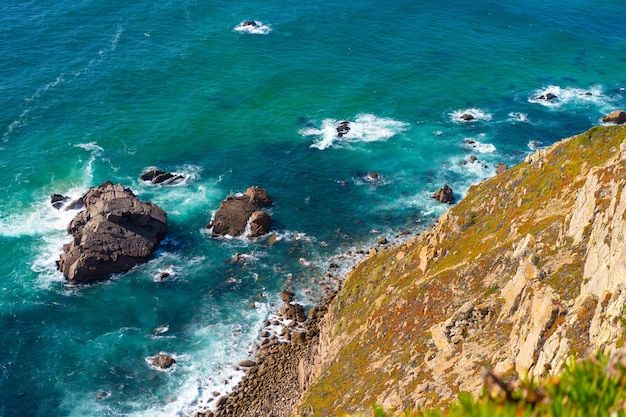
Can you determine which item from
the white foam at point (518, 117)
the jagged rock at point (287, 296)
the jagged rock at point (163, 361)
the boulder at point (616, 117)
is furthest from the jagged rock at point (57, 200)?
the boulder at point (616, 117)

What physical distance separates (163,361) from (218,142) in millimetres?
65301

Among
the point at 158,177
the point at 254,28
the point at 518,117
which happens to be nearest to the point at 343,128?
the point at 518,117

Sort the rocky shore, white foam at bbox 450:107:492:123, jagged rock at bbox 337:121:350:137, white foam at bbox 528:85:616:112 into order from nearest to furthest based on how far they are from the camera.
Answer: the rocky shore < jagged rock at bbox 337:121:350:137 < white foam at bbox 450:107:492:123 < white foam at bbox 528:85:616:112

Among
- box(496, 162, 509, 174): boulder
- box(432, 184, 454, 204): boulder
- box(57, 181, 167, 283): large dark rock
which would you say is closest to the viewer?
box(57, 181, 167, 283): large dark rock

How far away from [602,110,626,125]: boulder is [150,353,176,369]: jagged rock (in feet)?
386

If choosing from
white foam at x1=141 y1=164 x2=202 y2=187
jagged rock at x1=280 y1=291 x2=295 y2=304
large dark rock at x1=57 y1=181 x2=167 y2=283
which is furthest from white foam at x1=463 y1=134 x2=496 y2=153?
large dark rock at x1=57 y1=181 x2=167 y2=283

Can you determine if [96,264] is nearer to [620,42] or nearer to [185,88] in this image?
[185,88]

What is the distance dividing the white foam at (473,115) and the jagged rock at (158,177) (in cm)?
6882

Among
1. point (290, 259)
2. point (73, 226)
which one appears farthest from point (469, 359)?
point (73, 226)

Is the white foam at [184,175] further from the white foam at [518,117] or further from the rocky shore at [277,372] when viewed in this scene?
the white foam at [518,117]

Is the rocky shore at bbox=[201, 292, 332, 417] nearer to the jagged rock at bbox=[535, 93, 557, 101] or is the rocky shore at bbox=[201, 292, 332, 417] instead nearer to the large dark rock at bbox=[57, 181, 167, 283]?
the large dark rock at bbox=[57, 181, 167, 283]

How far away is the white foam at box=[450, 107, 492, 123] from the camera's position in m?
154

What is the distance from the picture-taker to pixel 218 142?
145375 millimetres

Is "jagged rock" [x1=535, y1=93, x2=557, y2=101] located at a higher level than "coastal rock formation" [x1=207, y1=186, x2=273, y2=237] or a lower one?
higher
